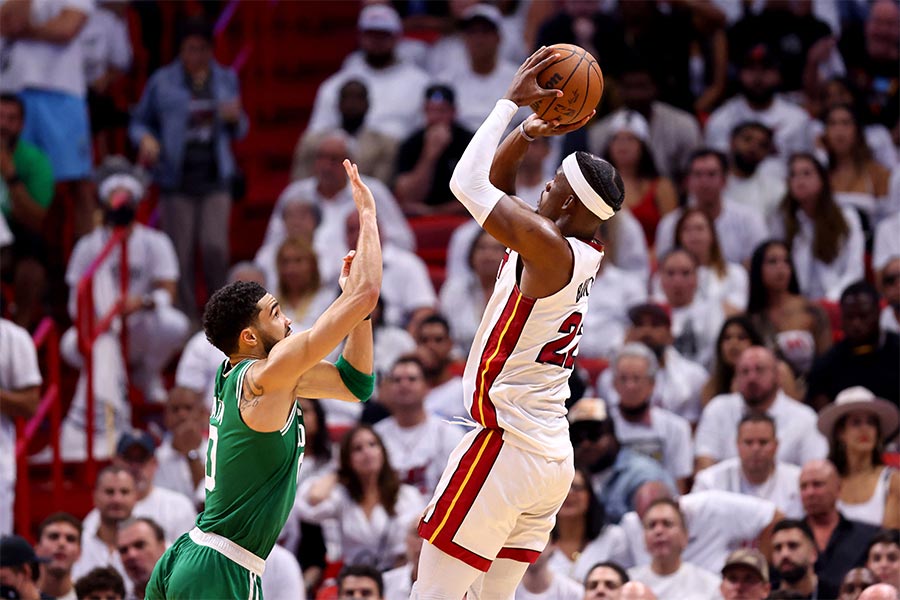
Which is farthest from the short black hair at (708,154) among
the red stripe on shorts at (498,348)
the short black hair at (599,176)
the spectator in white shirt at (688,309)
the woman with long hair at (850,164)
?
the red stripe on shorts at (498,348)

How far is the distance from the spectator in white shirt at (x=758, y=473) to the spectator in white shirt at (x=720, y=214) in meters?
2.96

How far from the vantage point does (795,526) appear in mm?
9680

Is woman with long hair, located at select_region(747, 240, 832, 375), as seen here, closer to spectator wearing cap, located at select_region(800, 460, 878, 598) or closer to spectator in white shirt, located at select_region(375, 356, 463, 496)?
spectator wearing cap, located at select_region(800, 460, 878, 598)

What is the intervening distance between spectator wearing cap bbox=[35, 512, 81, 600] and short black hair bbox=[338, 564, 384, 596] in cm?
172

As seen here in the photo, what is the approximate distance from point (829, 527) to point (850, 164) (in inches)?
187

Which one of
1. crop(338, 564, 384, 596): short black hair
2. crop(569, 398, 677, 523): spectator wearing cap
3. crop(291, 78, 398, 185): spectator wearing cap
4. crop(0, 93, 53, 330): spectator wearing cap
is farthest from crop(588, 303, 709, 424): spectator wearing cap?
crop(0, 93, 53, 330): spectator wearing cap

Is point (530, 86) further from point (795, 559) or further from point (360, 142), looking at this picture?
point (360, 142)

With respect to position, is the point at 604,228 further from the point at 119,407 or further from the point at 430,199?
the point at 119,407

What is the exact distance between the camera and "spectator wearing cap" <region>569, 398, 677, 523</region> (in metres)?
10.7

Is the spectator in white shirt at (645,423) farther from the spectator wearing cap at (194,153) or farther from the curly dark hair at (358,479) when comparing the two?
the spectator wearing cap at (194,153)

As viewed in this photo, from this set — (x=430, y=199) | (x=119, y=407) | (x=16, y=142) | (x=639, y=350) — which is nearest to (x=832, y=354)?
(x=639, y=350)

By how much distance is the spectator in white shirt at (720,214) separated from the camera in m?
13.4

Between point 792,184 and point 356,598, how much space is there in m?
5.79

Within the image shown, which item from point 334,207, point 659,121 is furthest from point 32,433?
point 659,121
